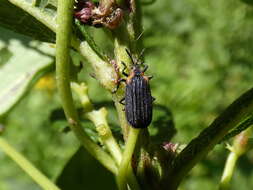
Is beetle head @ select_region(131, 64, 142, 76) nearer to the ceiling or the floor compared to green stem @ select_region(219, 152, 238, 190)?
nearer to the ceiling

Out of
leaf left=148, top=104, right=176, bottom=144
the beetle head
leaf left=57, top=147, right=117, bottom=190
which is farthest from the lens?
leaf left=57, top=147, right=117, bottom=190

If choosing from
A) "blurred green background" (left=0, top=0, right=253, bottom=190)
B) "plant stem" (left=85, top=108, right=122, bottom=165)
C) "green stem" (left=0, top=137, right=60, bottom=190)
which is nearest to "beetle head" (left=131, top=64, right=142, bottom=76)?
"plant stem" (left=85, top=108, right=122, bottom=165)

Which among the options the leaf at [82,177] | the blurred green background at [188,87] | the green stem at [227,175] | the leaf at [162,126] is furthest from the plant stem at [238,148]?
the blurred green background at [188,87]

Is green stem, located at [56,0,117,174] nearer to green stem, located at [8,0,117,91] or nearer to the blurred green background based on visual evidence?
green stem, located at [8,0,117,91]

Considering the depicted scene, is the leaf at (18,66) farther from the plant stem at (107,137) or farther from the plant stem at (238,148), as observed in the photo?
the plant stem at (238,148)

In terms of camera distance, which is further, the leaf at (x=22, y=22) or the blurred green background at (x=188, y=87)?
the blurred green background at (x=188, y=87)

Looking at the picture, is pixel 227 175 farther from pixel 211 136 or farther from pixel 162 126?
pixel 162 126

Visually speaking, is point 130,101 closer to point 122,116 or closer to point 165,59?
point 122,116
